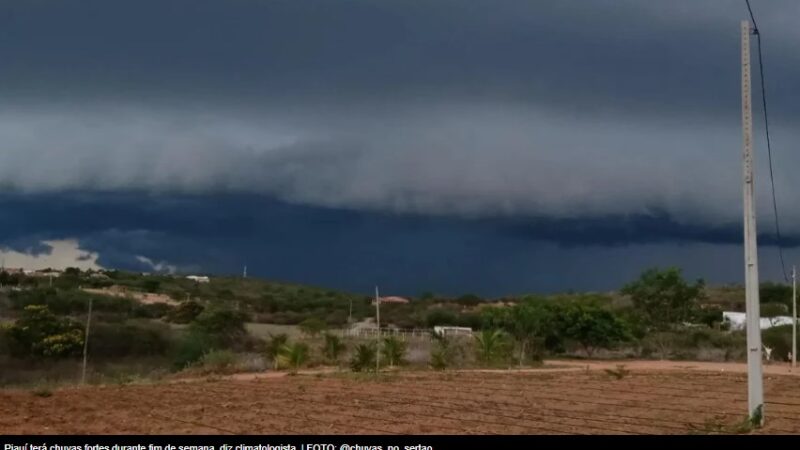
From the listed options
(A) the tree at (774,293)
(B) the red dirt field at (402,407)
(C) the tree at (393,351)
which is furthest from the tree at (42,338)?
(A) the tree at (774,293)

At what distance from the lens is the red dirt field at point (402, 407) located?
1365 cm

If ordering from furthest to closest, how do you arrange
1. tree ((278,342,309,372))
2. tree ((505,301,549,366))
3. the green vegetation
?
1. tree ((505,301,549,366))
2. the green vegetation
3. tree ((278,342,309,372))

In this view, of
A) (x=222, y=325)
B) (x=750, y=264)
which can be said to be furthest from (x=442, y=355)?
(x=750, y=264)

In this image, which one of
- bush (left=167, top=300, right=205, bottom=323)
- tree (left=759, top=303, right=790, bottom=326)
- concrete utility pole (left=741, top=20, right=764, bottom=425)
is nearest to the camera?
concrete utility pole (left=741, top=20, right=764, bottom=425)

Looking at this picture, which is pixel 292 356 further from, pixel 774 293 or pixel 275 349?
pixel 774 293

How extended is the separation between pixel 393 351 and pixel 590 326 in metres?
15.4

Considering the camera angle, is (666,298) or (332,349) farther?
(666,298)

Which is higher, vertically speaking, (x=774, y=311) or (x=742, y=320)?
(x=774, y=311)

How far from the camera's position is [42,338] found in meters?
31.6

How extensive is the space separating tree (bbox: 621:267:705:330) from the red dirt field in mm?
24888

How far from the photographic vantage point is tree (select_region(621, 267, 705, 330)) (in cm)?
4953

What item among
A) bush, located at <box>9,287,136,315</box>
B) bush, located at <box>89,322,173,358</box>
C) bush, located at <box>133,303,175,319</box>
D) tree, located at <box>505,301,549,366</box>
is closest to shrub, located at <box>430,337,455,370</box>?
tree, located at <box>505,301,549,366</box>

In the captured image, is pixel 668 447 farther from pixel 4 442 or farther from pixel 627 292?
pixel 627 292

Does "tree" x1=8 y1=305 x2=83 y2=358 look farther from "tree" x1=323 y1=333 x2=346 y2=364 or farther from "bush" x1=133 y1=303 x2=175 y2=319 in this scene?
"bush" x1=133 y1=303 x2=175 y2=319
